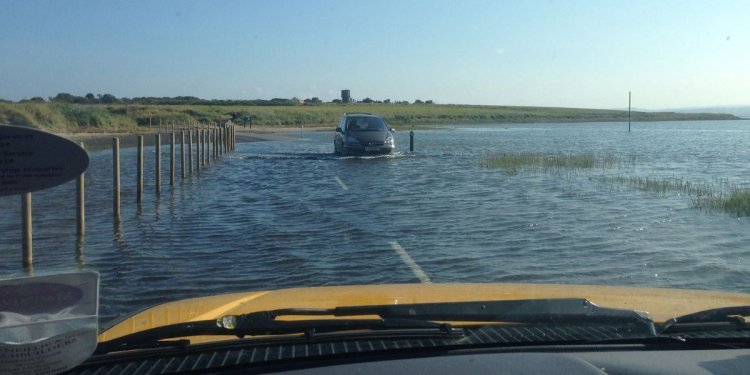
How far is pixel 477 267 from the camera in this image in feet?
29.7

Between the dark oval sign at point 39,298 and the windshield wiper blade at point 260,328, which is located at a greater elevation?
the dark oval sign at point 39,298

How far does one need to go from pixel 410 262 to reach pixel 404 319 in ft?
19.3

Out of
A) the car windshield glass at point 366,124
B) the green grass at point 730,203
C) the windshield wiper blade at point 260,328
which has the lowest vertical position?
the green grass at point 730,203

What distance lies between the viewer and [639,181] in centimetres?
1830

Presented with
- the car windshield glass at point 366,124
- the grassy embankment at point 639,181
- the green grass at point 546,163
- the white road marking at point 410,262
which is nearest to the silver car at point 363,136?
the car windshield glass at point 366,124

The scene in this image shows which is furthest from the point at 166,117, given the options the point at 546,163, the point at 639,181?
the point at 639,181

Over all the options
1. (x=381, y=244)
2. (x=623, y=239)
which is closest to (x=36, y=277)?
(x=381, y=244)

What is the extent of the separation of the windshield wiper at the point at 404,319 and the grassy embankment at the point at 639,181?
1061 centimetres

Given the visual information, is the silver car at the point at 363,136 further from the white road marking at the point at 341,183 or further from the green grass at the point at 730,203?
the green grass at the point at 730,203

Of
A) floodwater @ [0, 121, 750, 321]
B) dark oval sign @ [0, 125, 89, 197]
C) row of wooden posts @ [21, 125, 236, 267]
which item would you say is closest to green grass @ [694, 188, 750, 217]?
floodwater @ [0, 121, 750, 321]

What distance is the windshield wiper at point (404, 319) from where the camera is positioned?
3242 mm

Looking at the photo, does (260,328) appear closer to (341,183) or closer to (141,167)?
(141,167)

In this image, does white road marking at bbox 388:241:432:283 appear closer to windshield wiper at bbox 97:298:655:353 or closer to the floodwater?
the floodwater

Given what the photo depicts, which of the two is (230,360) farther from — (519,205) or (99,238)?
(519,205)
